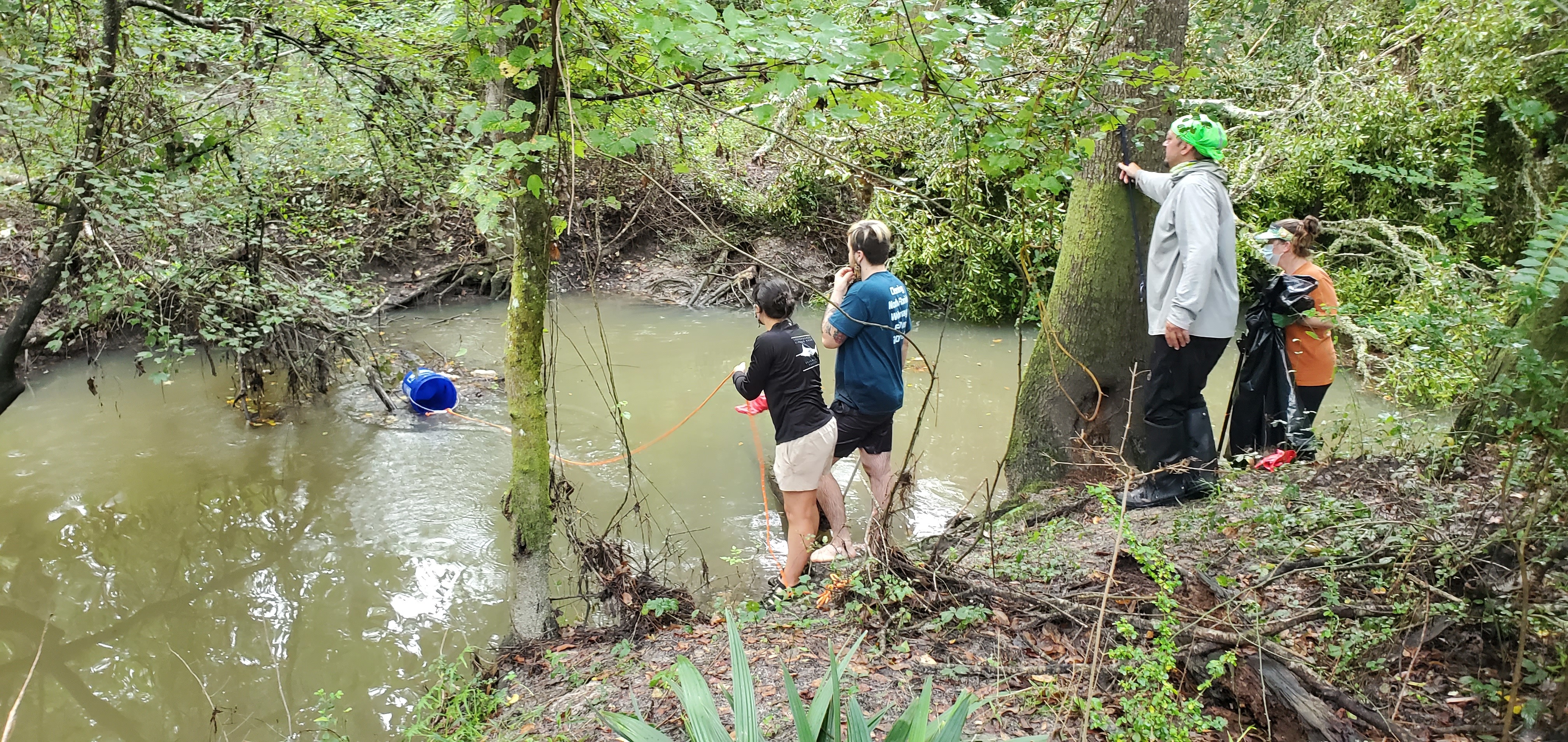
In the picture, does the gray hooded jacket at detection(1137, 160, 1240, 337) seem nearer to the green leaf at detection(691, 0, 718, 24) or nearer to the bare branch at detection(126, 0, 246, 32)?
the green leaf at detection(691, 0, 718, 24)

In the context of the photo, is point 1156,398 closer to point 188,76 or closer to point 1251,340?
point 1251,340

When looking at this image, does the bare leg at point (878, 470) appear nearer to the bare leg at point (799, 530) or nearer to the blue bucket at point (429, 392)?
the bare leg at point (799, 530)

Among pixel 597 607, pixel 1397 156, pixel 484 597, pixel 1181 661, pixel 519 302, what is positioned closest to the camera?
pixel 1181 661

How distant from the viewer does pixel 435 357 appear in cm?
828

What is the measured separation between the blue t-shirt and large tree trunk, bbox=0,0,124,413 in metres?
3.64

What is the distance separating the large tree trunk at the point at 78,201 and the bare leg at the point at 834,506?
3802 mm

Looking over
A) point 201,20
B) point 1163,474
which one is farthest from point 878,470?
point 201,20

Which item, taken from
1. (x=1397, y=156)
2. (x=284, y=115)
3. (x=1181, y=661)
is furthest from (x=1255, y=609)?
(x=1397, y=156)

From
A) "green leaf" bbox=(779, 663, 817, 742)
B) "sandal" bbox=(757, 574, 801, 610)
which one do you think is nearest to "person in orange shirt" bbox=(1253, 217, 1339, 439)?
"sandal" bbox=(757, 574, 801, 610)

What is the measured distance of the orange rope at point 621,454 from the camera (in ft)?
18.8

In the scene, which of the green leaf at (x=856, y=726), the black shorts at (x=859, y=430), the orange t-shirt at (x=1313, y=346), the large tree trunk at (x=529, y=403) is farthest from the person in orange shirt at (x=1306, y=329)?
the large tree trunk at (x=529, y=403)

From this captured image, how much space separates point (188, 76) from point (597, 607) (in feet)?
12.9

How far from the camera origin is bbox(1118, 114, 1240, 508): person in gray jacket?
3.50 meters

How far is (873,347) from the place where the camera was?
398 centimetres
